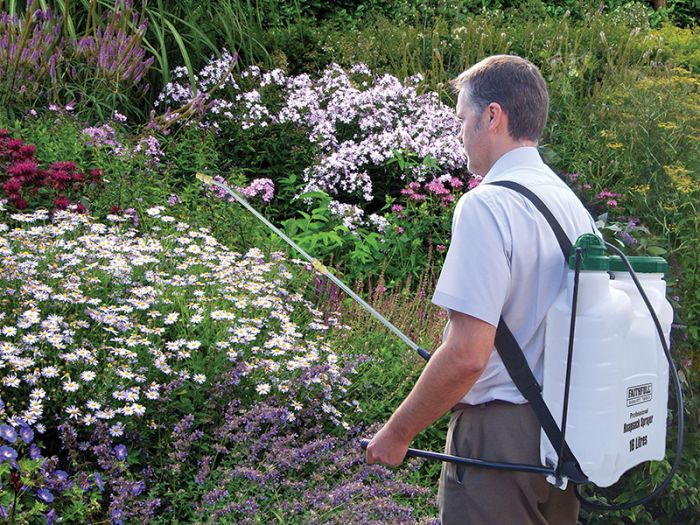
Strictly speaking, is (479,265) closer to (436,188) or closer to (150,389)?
(150,389)

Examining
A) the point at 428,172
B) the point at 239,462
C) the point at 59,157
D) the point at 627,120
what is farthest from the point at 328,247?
the point at 239,462

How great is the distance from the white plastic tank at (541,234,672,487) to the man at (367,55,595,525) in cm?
9

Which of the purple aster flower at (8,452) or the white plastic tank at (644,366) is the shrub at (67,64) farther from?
the white plastic tank at (644,366)

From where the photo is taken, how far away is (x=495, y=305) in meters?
2.06

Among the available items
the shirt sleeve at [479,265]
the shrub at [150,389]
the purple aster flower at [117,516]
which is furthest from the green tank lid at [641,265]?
the purple aster flower at [117,516]

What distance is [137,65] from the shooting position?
7332 mm

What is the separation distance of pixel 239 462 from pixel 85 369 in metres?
0.73

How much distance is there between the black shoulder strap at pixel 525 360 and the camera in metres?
2.11

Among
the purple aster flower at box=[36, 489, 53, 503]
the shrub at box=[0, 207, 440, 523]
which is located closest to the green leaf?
the shrub at box=[0, 207, 440, 523]

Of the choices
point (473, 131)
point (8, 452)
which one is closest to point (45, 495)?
point (8, 452)

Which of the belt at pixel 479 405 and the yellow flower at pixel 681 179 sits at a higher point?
the belt at pixel 479 405

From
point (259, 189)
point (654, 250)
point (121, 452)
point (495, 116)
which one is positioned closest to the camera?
point (495, 116)

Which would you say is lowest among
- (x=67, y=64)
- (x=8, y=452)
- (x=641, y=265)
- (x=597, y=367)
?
(x=67, y=64)

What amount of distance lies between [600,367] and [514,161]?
1.97ft
